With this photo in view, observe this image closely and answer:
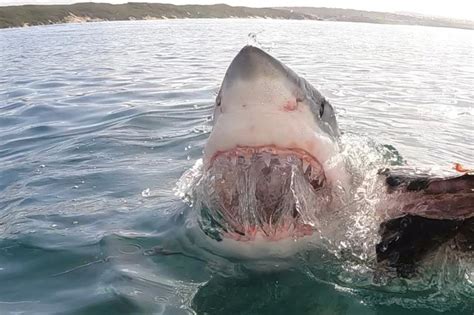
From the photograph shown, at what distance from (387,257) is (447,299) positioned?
404 mm

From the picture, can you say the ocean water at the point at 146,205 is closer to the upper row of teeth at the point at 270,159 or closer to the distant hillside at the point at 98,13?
the upper row of teeth at the point at 270,159

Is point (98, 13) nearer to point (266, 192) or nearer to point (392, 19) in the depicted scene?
point (392, 19)

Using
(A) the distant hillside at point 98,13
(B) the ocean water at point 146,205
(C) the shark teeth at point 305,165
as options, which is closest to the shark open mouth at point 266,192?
(C) the shark teeth at point 305,165

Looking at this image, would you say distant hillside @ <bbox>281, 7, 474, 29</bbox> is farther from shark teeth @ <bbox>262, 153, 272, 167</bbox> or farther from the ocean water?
shark teeth @ <bbox>262, 153, 272, 167</bbox>

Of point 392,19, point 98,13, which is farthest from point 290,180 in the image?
point 392,19

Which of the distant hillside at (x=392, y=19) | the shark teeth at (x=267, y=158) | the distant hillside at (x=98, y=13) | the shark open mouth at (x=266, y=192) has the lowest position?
the distant hillside at (x=392, y=19)

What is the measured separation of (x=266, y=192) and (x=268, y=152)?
36cm

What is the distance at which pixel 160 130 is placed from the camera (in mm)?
8898

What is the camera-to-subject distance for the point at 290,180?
3.41 m

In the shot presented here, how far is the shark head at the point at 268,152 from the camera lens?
315cm

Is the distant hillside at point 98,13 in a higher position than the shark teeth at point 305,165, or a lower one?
lower

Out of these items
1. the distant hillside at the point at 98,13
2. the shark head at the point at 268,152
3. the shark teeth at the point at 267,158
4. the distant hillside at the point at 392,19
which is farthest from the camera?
the distant hillside at the point at 392,19

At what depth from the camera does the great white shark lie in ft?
10.4

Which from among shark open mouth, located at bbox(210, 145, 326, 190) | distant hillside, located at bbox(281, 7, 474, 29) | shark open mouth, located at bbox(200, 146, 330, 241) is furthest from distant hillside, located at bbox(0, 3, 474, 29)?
shark open mouth, located at bbox(210, 145, 326, 190)
